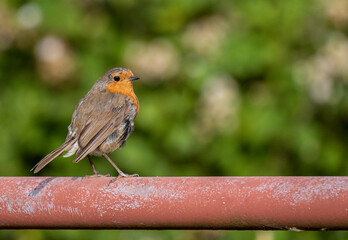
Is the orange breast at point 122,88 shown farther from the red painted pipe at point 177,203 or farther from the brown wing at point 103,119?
the red painted pipe at point 177,203

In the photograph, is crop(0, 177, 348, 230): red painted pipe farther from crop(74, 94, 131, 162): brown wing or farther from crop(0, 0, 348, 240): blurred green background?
crop(0, 0, 348, 240): blurred green background

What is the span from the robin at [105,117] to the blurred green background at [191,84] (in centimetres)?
56

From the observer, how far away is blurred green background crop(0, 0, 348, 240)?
455cm

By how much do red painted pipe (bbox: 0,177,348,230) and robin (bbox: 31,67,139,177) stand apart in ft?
4.67

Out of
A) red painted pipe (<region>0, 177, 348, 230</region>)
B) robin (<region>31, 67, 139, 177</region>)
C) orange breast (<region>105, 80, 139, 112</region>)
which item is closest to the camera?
red painted pipe (<region>0, 177, 348, 230</region>)

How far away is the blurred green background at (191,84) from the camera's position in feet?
14.9

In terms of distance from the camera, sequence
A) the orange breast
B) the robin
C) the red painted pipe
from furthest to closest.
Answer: the orange breast, the robin, the red painted pipe

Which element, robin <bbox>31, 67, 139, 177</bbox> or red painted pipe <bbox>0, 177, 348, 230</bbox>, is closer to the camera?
red painted pipe <bbox>0, 177, 348, 230</bbox>

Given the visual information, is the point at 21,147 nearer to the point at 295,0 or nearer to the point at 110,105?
the point at 110,105

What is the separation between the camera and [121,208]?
2.02 m

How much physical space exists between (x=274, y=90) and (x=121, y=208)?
9.23 ft

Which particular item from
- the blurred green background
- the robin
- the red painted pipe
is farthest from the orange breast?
the red painted pipe

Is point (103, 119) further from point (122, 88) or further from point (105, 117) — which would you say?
point (122, 88)

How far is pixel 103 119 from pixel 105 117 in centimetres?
2
